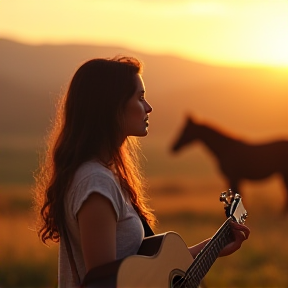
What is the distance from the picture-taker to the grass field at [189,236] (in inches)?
188

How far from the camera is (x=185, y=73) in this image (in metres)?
4.91

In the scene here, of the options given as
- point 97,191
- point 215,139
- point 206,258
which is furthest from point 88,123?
point 215,139

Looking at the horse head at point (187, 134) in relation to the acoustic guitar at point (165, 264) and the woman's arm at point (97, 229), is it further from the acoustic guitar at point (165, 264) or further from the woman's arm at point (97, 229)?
the woman's arm at point (97, 229)

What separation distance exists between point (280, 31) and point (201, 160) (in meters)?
0.97

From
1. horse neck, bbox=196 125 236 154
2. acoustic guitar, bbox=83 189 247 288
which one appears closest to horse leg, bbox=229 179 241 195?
horse neck, bbox=196 125 236 154

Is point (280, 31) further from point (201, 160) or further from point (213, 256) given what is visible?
point (213, 256)

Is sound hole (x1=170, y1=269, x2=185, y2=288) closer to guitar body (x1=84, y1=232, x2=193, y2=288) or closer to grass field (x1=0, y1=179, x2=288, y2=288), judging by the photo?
guitar body (x1=84, y1=232, x2=193, y2=288)

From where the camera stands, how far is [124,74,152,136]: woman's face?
191cm

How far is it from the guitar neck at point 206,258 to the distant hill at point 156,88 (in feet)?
8.47

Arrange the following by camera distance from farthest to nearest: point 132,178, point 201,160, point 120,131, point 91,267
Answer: point 201,160 < point 132,178 < point 120,131 < point 91,267

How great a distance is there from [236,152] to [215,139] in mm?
169

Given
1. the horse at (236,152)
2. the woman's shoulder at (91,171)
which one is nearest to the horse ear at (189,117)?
the horse at (236,152)

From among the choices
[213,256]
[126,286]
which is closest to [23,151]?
[213,256]

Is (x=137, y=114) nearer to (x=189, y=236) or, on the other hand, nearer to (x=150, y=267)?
(x=150, y=267)
